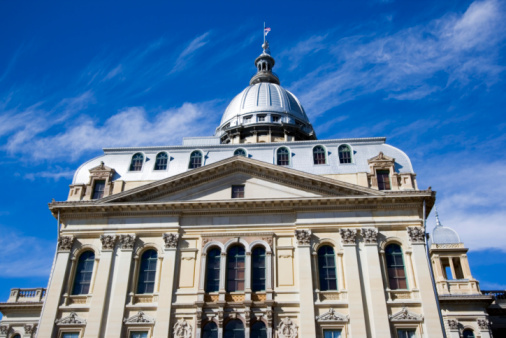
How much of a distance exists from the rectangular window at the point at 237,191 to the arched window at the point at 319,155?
20.1ft

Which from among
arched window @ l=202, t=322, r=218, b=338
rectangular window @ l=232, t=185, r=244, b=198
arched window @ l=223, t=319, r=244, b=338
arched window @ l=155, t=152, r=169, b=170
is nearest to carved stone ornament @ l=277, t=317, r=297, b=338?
arched window @ l=223, t=319, r=244, b=338

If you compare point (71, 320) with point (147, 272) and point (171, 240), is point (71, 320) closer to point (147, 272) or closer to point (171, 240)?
point (147, 272)

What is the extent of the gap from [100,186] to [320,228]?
16479mm

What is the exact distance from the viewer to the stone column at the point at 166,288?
28797 millimetres

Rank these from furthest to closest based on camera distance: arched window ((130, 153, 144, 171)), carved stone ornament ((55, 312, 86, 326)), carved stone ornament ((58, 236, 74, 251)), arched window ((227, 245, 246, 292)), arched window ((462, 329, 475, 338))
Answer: arched window ((130, 153, 144, 171)) → arched window ((462, 329, 475, 338)) → carved stone ornament ((58, 236, 74, 251)) → arched window ((227, 245, 246, 292)) → carved stone ornament ((55, 312, 86, 326))

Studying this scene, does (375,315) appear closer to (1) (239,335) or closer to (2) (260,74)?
(1) (239,335)

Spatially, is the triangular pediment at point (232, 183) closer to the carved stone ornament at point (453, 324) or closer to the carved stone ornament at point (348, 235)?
the carved stone ornament at point (348, 235)

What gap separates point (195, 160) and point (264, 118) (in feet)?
67.3

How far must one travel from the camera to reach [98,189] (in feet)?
114

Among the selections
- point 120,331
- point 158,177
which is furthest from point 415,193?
point 120,331

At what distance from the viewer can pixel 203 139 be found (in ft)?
143

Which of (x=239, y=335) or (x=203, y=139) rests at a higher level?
(x=203, y=139)

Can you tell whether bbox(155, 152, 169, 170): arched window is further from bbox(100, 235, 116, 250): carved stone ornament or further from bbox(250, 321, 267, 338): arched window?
bbox(250, 321, 267, 338): arched window

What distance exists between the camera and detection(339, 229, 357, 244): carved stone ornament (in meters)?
30.8
